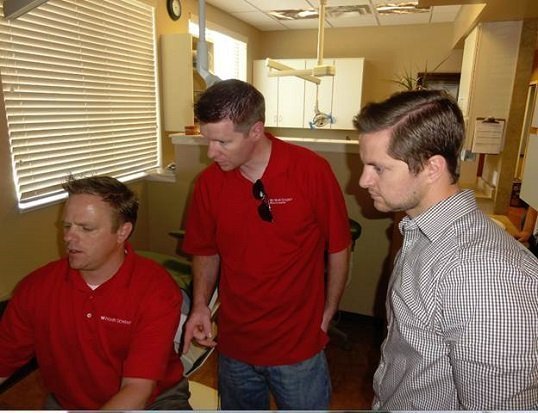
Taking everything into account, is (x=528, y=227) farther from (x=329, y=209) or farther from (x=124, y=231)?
(x=124, y=231)

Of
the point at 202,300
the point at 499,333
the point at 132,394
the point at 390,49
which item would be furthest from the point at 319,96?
the point at 499,333

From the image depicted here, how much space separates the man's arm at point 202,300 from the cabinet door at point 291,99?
13.8 feet

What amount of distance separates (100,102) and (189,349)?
2.25 metres

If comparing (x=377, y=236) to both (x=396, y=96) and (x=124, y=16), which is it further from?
(x=124, y=16)

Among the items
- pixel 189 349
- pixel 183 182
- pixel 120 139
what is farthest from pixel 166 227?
pixel 189 349

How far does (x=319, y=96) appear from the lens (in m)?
5.23

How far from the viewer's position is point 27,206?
2354 mm

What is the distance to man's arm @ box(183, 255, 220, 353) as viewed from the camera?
1306 mm

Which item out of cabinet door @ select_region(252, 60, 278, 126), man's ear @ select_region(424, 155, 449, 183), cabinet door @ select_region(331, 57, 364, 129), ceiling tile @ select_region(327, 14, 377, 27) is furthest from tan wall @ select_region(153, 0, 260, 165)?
man's ear @ select_region(424, 155, 449, 183)

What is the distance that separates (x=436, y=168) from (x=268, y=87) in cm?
493

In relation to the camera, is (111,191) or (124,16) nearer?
(111,191)

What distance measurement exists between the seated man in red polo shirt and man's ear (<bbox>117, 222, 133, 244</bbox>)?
17mm

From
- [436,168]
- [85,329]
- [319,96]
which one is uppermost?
[319,96]

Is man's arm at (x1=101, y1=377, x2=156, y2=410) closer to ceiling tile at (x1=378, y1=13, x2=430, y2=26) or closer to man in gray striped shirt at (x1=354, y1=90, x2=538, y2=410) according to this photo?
man in gray striped shirt at (x1=354, y1=90, x2=538, y2=410)
